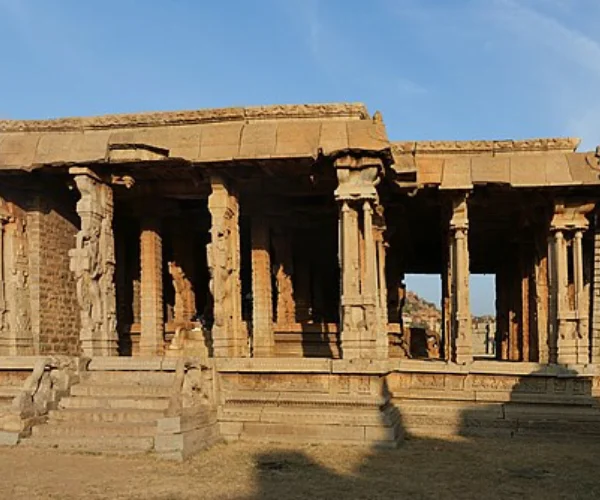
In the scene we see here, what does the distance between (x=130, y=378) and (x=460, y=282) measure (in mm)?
6641

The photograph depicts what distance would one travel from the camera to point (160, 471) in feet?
27.4

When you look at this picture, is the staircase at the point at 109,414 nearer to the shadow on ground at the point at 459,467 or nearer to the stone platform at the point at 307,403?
the stone platform at the point at 307,403

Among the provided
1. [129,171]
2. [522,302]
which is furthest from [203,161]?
[522,302]

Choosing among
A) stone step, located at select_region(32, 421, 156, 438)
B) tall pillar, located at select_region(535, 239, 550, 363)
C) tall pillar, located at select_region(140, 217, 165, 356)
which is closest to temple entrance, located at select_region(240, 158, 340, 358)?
tall pillar, located at select_region(140, 217, 165, 356)

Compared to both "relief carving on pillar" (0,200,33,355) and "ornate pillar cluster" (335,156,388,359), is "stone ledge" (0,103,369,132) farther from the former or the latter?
"relief carving on pillar" (0,200,33,355)

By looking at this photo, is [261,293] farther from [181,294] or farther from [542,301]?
[542,301]

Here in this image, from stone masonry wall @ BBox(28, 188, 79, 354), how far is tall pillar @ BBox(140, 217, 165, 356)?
1.44 metres

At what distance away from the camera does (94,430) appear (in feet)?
32.0

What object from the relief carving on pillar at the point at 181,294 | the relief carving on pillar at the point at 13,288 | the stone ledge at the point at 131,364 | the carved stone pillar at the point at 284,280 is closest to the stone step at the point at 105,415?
the stone ledge at the point at 131,364

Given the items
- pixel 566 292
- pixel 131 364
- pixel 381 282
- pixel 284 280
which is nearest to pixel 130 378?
pixel 131 364

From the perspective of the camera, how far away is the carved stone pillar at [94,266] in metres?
12.4

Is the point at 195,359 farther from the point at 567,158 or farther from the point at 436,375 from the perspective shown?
the point at 567,158

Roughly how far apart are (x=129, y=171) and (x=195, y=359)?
4138 millimetres

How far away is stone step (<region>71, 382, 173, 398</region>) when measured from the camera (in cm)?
1086
